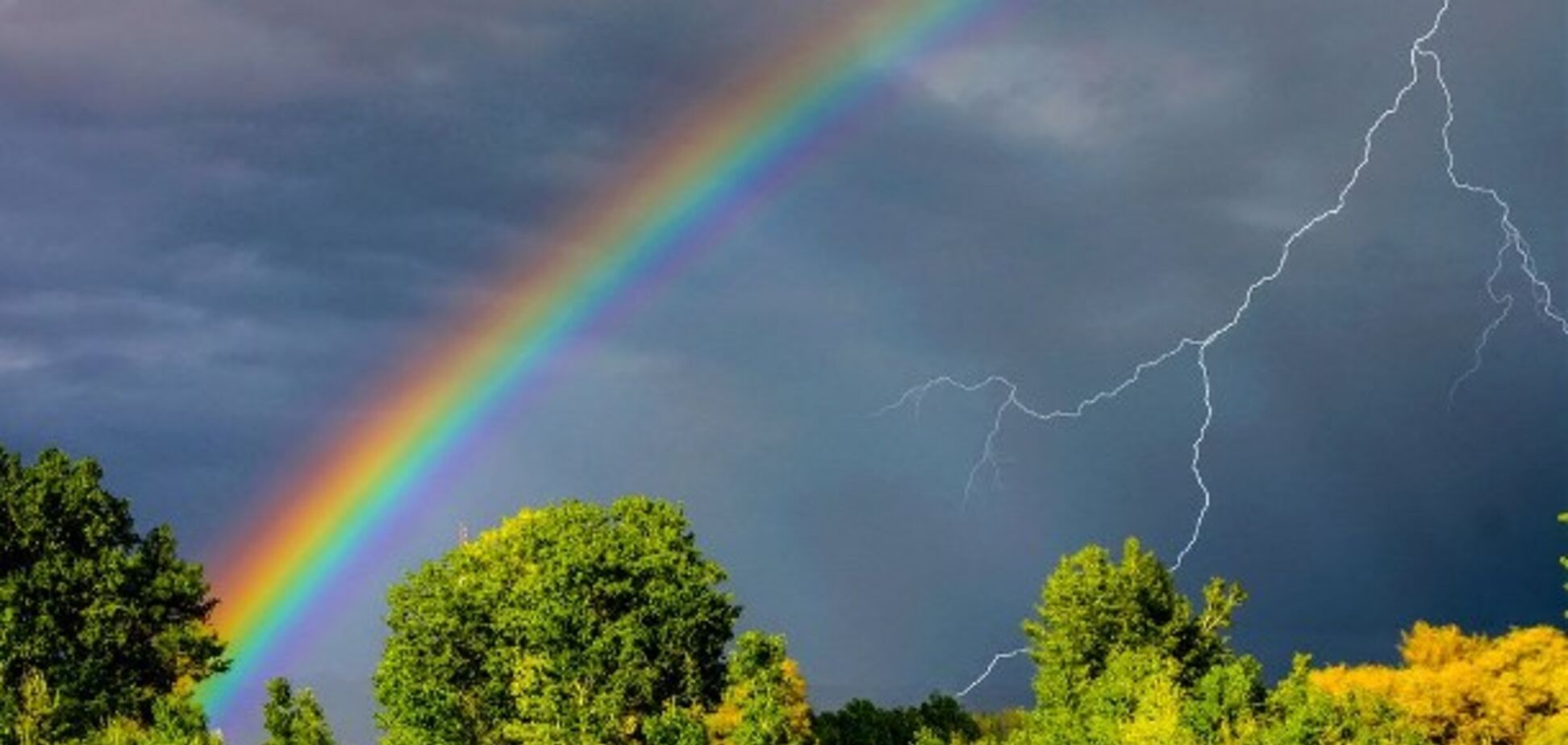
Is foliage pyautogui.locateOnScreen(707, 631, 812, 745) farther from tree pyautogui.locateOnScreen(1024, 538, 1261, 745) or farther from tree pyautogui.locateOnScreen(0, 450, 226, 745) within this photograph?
tree pyautogui.locateOnScreen(0, 450, 226, 745)

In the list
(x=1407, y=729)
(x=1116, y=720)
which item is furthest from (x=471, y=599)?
(x=1407, y=729)

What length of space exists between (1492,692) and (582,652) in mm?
45542

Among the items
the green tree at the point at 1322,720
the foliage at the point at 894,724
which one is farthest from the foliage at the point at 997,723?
the green tree at the point at 1322,720

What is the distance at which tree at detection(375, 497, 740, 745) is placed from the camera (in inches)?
3378

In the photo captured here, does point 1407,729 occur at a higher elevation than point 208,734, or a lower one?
higher

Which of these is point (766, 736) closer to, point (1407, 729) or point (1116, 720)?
point (1116, 720)

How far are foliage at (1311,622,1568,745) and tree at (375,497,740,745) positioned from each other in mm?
35873

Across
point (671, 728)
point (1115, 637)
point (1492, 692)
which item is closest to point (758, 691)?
point (671, 728)

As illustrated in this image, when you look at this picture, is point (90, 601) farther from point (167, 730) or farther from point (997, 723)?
point (997, 723)

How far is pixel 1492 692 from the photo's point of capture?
319ft

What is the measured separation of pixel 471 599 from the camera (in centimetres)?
8975

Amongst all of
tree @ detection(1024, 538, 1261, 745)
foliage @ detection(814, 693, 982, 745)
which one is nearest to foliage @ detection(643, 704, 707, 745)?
tree @ detection(1024, 538, 1261, 745)

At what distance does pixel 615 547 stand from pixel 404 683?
11.1 m

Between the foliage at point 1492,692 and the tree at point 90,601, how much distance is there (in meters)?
58.4
